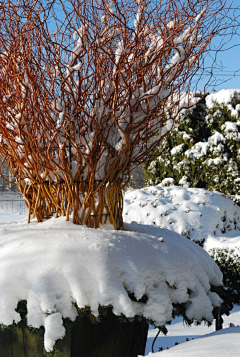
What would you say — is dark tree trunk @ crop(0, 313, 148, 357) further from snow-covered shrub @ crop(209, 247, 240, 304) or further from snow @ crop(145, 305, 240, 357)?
snow-covered shrub @ crop(209, 247, 240, 304)

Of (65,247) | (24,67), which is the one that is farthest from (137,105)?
(65,247)

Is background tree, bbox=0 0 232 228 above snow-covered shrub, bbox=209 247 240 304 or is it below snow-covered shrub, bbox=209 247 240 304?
above

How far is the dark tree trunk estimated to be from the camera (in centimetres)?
199

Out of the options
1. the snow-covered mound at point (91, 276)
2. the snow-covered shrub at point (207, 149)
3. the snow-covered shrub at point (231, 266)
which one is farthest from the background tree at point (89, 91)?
the snow-covered shrub at point (207, 149)

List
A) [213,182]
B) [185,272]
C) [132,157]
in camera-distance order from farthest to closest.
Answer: [213,182] < [132,157] < [185,272]

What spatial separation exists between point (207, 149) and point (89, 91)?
499 centimetres

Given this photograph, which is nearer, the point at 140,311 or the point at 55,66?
the point at 140,311

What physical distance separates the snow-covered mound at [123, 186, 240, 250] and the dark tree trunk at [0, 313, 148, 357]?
3.52 m

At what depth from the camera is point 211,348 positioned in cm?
173

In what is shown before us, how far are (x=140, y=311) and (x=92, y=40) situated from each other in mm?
1692

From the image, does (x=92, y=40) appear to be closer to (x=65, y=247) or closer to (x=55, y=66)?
(x=55, y=66)

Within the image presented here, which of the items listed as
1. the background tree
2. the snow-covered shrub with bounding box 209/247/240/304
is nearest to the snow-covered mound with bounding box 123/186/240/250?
the snow-covered shrub with bounding box 209/247/240/304

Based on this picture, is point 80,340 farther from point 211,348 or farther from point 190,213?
point 190,213

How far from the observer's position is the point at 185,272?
7.37ft
